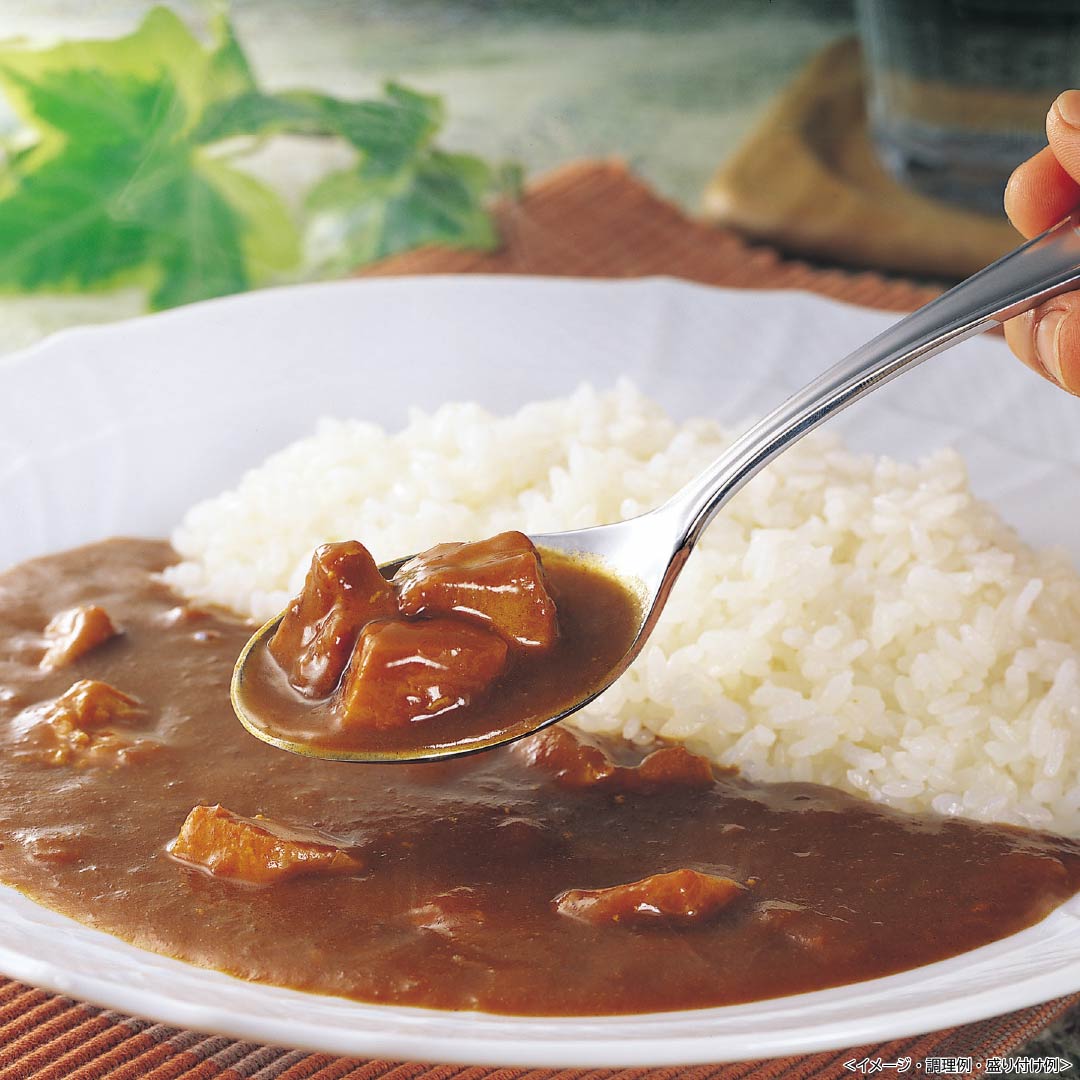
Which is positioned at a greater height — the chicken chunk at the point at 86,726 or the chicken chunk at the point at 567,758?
the chicken chunk at the point at 86,726

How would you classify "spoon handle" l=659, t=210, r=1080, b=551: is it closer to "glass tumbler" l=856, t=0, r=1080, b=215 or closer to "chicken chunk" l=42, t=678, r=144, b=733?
"chicken chunk" l=42, t=678, r=144, b=733

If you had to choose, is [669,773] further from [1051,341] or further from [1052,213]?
[1052,213]

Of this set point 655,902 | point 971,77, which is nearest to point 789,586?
point 655,902

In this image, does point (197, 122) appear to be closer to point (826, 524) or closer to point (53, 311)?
point (53, 311)

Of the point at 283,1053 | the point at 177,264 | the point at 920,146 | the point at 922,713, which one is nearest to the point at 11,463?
the point at 177,264

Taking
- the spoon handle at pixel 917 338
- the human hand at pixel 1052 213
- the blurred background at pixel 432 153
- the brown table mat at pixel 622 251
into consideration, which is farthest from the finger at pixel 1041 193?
the blurred background at pixel 432 153

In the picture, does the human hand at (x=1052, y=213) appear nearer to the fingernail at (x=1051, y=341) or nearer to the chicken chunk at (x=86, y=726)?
the fingernail at (x=1051, y=341)
